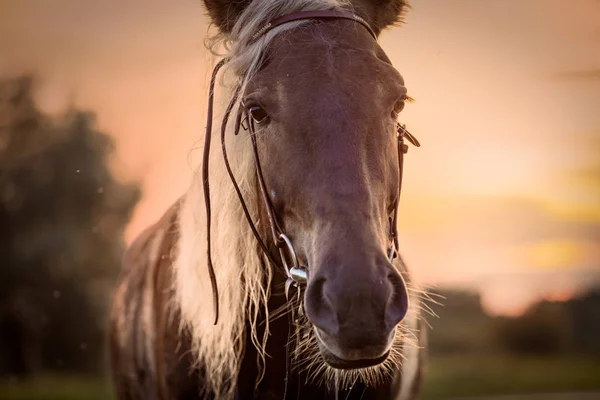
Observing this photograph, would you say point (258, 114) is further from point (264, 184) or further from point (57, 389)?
point (57, 389)

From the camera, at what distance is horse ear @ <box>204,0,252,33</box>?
2.89m

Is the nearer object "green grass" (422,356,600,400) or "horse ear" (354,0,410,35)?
"horse ear" (354,0,410,35)

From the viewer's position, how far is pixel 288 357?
2.73 metres

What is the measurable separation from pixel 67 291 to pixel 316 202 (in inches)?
837

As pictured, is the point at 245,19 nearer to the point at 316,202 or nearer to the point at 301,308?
the point at 316,202

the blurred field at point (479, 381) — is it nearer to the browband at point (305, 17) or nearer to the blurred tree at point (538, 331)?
the blurred tree at point (538, 331)

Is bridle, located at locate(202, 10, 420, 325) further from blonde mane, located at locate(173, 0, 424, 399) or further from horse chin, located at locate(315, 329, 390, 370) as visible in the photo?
horse chin, located at locate(315, 329, 390, 370)

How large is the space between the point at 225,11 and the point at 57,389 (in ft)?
66.4

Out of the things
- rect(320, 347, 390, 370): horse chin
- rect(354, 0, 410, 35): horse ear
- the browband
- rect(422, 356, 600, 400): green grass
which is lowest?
rect(422, 356, 600, 400): green grass

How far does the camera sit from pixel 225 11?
2928 mm

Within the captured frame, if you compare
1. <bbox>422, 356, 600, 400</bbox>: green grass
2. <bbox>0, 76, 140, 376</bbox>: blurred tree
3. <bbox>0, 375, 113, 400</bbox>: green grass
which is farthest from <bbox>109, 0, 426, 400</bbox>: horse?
<bbox>422, 356, 600, 400</bbox>: green grass

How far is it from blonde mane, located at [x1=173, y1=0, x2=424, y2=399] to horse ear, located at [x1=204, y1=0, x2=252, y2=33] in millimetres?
56

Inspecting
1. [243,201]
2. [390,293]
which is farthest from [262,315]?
[390,293]


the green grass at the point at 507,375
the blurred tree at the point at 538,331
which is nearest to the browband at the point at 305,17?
the green grass at the point at 507,375
